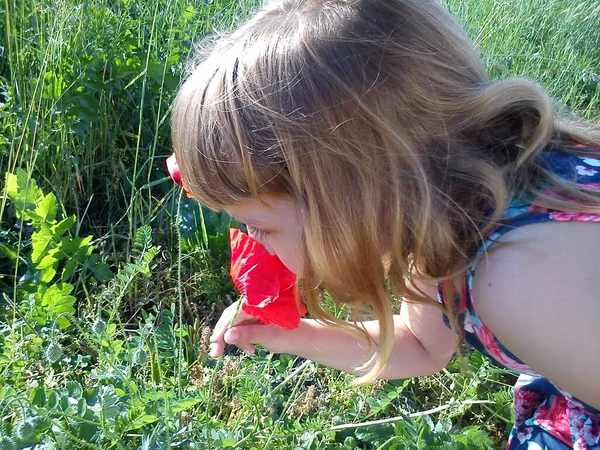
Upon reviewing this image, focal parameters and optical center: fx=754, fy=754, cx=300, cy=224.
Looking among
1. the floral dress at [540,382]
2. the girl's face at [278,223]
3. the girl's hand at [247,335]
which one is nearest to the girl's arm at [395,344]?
the girl's hand at [247,335]

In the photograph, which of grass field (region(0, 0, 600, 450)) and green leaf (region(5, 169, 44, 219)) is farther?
green leaf (region(5, 169, 44, 219))

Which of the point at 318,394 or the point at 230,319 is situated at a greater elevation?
the point at 230,319

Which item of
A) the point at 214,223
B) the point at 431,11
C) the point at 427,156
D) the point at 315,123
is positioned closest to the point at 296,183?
the point at 315,123

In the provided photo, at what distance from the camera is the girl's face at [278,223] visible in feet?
3.83

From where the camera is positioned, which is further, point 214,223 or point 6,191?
point 214,223

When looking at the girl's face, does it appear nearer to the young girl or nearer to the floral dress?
the young girl

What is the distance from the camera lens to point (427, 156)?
1148 millimetres

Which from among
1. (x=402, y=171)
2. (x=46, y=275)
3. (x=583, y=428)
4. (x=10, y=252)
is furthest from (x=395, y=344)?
(x=10, y=252)

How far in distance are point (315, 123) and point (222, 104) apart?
14cm

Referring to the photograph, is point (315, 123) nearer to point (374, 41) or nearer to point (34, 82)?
point (374, 41)

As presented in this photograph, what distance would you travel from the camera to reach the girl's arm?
4.80ft

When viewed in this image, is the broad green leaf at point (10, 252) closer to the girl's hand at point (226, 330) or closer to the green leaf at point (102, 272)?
the green leaf at point (102, 272)

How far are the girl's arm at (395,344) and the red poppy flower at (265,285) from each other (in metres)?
0.20

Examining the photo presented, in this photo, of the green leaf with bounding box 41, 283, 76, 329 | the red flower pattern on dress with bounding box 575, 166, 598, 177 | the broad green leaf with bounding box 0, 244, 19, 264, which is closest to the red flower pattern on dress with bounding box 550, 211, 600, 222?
the red flower pattern on dress with bounding box 575, 166, 598, 177
